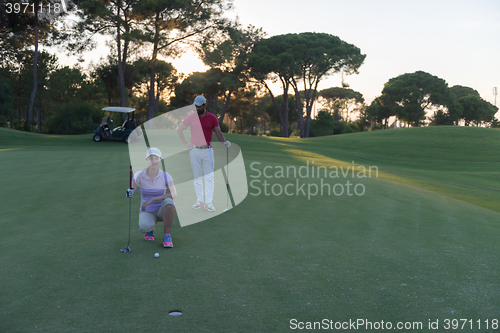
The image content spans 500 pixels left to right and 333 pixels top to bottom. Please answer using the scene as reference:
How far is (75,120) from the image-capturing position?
38656mm

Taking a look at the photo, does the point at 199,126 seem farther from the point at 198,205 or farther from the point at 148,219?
the point at 148,219

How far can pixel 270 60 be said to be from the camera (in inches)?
1946

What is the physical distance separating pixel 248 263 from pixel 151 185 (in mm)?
1914

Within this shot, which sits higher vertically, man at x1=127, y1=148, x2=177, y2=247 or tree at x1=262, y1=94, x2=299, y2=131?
tree at x1=262, y1=94, x2=299, y2=131

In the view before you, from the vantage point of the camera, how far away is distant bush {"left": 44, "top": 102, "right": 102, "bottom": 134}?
38562mm

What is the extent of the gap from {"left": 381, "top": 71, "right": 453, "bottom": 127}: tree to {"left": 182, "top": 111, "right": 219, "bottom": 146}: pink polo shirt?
68262 millimetres

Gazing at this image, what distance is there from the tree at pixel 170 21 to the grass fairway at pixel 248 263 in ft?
90.8

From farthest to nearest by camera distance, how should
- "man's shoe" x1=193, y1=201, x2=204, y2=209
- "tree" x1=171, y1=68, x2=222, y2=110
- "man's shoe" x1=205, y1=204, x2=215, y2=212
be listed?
"tree" x1=171, y1=68, x2=222, y2=110, "man's shoe" x1=193, y1=201, x2=204, y2=209, "man's shoe" x1=205, y1=204, x2=215, y2=212

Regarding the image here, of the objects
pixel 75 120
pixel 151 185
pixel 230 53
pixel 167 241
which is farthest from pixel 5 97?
pixel 167 241

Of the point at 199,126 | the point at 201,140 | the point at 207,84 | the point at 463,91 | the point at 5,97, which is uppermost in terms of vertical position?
the point at 463,91

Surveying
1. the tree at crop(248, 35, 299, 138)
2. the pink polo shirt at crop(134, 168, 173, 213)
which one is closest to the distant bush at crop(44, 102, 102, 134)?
the tree at crop(248, 35, 299, 138)

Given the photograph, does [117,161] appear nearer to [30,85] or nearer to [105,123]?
[105,123]

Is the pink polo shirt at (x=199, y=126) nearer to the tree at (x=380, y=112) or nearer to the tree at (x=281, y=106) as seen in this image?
the tree at (x=281, y=106)

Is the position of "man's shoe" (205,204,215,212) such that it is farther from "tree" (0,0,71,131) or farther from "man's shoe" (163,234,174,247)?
"tree" (0,0,71,131)
